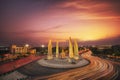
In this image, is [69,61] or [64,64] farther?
[69,61]

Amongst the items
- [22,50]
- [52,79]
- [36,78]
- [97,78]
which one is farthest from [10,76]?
[22,50]

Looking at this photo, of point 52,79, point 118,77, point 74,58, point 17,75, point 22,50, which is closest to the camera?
point 52,79

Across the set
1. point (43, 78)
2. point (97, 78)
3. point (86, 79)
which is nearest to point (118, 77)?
point (97, 78)

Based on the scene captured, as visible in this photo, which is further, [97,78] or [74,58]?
[74,58]

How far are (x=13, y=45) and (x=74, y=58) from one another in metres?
120

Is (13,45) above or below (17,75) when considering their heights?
above

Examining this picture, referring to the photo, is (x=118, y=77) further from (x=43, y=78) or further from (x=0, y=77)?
(x=0, y=77)

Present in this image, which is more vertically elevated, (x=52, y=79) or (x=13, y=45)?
(x=13, y=45)

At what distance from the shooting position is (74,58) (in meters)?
89.9

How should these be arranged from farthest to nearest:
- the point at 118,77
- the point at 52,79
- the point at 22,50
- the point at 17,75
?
the point at 22,50 < the point at 17,75 < the point at 118,77 < the point at 52,79

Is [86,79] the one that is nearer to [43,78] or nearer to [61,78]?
[61,78]

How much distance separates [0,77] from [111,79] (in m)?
36.7

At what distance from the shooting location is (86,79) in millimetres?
52219

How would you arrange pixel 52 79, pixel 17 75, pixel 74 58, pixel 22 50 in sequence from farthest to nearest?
pixel 22 50, pixel 74 58, pixel 17 75, pixel 52 79
